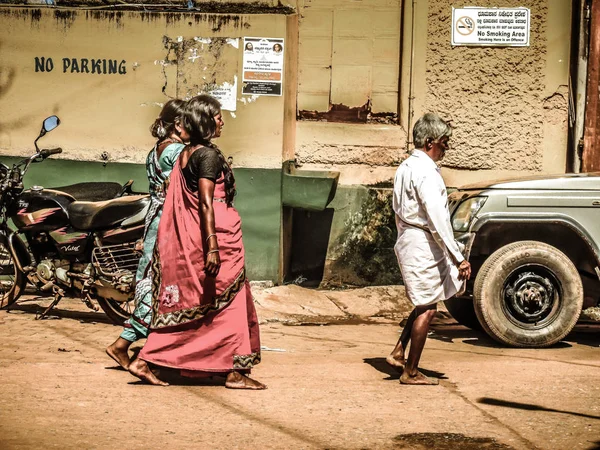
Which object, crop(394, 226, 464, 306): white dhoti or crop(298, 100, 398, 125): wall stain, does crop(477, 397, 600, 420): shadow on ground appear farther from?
crop(298, 100, 398, 125): wall stain

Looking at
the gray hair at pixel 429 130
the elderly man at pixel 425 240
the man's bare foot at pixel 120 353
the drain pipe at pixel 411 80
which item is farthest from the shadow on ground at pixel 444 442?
the drain pipe at pixel 411 80

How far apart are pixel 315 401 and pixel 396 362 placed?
87 cm

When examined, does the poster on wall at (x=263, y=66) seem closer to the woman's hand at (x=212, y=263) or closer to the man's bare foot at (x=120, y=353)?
the man's bare foot at (x=120, y=353)

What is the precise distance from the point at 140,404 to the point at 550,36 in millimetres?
6622

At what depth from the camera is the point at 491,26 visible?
10188mm

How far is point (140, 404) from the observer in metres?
5.34

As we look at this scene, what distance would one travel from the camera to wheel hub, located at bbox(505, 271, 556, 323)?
292 inches

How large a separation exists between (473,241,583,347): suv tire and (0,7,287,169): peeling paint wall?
3178 millimetres

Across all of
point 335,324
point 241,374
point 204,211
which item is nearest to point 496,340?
point 335,324

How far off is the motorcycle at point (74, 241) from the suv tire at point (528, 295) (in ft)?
8.99

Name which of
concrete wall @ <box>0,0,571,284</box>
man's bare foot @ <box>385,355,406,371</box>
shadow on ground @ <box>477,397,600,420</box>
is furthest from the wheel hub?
concrete wall @ <box>0,0,571,284</box>

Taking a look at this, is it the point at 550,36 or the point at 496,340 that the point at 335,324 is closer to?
the point at 496,340

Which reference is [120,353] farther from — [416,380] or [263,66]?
[263,66]

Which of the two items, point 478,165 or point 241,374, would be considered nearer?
point 241,374
